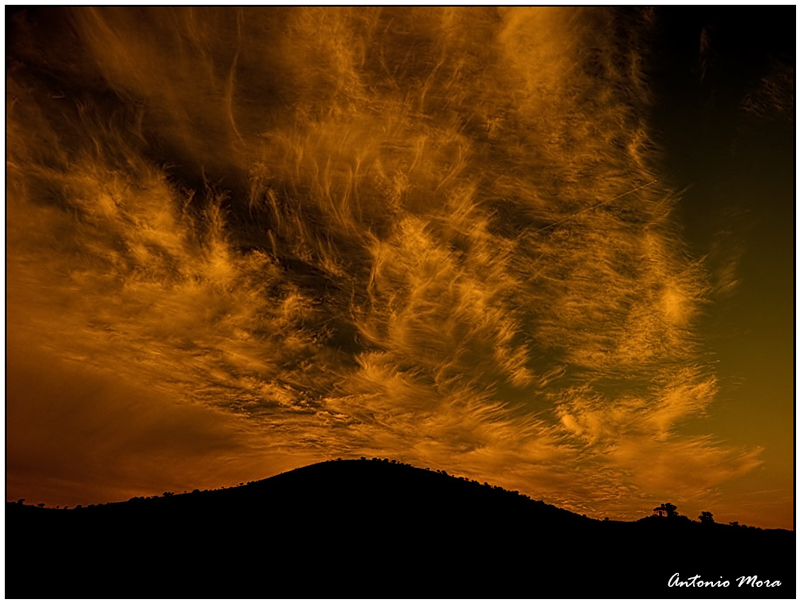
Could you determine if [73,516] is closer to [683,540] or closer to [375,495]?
[375,495]

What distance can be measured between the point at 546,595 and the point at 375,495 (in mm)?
20513

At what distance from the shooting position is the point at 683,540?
42.0 meters

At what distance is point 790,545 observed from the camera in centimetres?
4106

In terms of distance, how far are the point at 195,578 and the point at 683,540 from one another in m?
39.8

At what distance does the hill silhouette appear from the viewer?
3312cm

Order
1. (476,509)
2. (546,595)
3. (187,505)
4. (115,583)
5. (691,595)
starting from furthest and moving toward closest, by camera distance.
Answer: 1. (476,509)
2. (187,505)
3. (546,595)
4. (115,583)
5. (691,595)

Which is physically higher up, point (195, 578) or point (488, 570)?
point (488, 570)

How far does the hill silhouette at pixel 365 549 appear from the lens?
3312 cm

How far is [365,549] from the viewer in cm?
4081

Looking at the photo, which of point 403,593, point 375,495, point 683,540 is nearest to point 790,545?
point 683,540

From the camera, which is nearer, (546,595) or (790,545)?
(546,595)

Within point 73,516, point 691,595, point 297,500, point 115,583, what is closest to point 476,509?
point 297,500

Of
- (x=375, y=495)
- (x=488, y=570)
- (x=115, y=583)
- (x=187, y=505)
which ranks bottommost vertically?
(x=115, y=583)

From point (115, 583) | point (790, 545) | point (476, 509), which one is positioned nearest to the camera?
point (115, 583)
